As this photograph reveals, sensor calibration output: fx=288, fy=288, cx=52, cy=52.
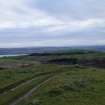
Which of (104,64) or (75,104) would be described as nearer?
(75,104)

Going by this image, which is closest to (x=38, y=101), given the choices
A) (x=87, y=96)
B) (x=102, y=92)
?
(x=87, y=96)

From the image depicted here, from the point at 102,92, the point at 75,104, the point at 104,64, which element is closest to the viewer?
the point at 75,104

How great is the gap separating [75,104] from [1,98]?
26.1 feet

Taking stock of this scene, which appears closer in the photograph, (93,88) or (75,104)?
(75,104)

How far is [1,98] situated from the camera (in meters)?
29.9

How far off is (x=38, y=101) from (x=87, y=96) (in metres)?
6.30

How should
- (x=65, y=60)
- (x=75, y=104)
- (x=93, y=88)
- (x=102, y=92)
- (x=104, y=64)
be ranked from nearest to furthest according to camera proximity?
(x=75, y=104)
(x=102, y=92)
(x=93, y=88)
(x=104, y=64)
(x=65, y=60)

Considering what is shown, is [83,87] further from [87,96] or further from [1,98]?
[1,98]

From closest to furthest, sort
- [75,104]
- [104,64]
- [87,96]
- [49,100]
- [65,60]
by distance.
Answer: [75,104]
[49,100]
[87,96]
[104,64]
[65,60]

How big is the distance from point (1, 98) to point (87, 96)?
9.25m

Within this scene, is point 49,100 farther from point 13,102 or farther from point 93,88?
point 93,88

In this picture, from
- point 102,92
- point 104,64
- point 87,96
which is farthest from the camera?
point 104,64

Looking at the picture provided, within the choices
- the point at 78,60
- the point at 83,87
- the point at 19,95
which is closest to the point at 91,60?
the point at 78,60

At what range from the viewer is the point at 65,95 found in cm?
3153
